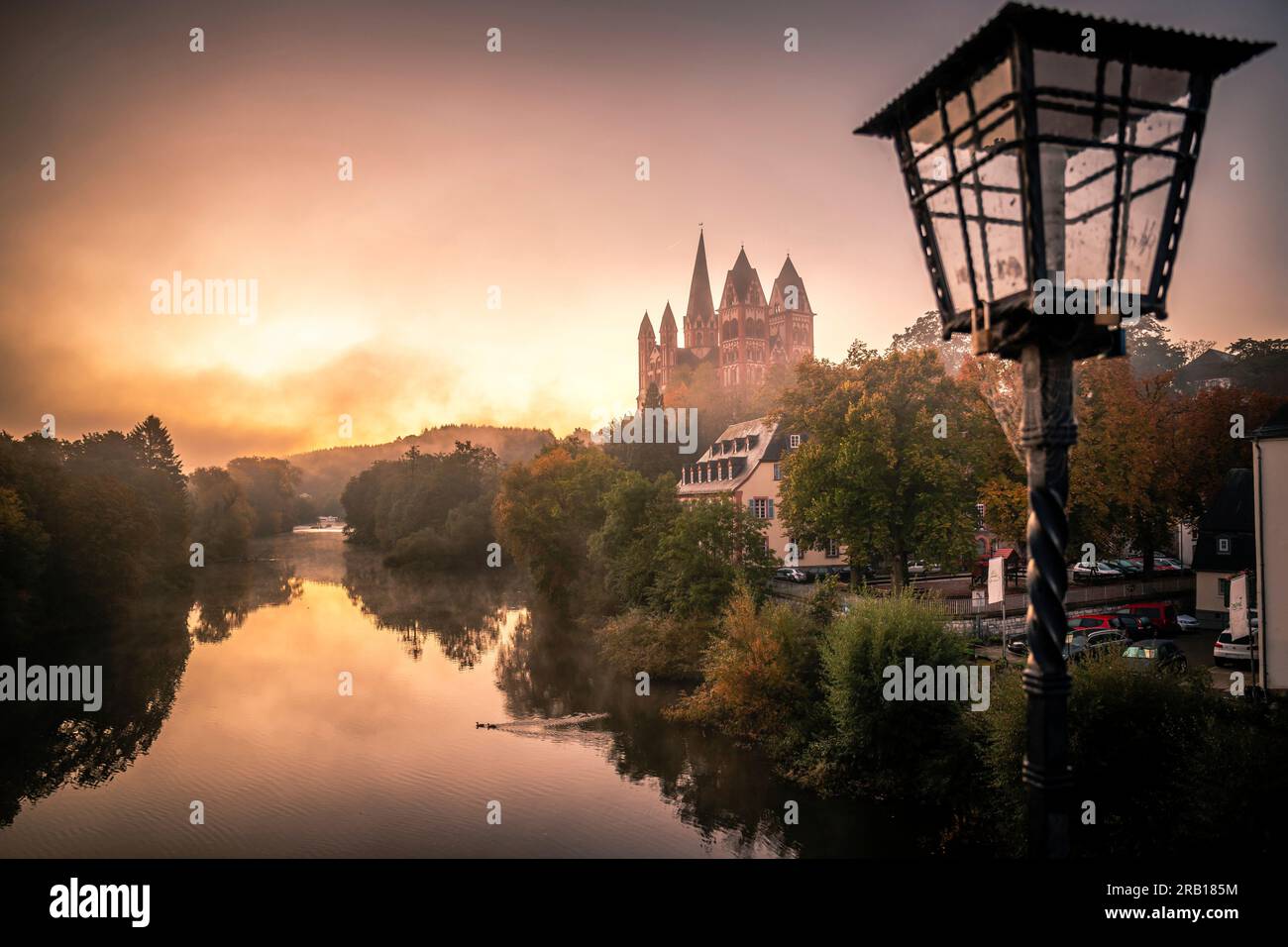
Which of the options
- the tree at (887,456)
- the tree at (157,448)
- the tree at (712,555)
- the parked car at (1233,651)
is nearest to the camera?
the parked car at (1233,651)

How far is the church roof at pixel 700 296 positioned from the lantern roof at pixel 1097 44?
125 metres

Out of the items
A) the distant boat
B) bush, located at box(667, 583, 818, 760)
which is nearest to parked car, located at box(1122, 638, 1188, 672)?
bush, located at box(667, 583, 818, 760)

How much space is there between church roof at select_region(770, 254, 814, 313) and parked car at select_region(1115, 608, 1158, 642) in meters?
97.1

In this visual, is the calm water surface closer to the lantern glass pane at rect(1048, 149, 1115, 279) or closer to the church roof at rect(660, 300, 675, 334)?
the lantern glass pane at rect(1048, 149, 1115, 279)

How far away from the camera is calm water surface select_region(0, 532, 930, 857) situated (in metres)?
17.9

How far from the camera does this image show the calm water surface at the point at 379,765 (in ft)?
58.7

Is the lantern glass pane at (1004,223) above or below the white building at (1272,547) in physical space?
above

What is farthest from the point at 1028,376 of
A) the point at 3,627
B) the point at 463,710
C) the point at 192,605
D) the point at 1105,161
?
the point at 192,605

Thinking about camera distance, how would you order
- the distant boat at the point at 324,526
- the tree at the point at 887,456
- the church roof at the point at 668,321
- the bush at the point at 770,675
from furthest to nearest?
the distant boat at the point at 324,526 < the church roof at the point at 668,321 < the tree at the point at 887,456 < the bush at the point at 770,675

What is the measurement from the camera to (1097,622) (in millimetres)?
27000
